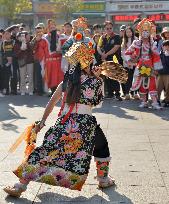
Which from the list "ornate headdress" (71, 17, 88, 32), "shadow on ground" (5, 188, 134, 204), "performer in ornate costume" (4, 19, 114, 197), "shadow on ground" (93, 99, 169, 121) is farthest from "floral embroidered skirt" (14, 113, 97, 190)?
"ornate headdress" (71, 17, 88, 32)

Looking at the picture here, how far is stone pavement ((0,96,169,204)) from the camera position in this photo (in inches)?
187

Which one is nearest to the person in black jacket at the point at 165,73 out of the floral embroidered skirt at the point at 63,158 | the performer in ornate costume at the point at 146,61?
the performer in ornate costume at the point at 146,61

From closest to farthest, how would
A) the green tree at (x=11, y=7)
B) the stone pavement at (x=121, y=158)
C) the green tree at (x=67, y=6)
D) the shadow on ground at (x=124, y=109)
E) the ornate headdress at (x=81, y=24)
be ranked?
the stone pavement at (x=121, y=158), the shadow on ground at (x=124, y=109), the ornate headdress at (x=81, y=24), the green tree at (x=11, y=7), the green tree at (x=67, y=6)

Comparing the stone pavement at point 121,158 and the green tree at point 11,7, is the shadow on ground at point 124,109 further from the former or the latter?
the green tree at point 11,7

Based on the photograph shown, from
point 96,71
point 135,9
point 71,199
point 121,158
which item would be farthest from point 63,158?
point 135,9

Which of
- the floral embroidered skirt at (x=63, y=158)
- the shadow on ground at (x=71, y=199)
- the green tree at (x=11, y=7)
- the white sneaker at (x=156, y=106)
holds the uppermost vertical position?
the green tree at (x=11, y=7)

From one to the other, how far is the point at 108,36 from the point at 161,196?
727 centimetres

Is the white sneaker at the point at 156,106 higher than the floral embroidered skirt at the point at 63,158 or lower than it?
lower

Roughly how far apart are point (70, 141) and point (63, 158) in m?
0.18

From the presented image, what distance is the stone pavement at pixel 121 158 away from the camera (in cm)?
475

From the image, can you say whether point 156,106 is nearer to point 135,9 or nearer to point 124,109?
point 124,109

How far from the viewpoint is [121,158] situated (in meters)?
6.12

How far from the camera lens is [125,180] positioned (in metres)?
5.23

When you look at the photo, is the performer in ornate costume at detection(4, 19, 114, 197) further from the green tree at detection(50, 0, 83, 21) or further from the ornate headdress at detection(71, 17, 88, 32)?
the green tree at detection(50, 0, 83, 21)
